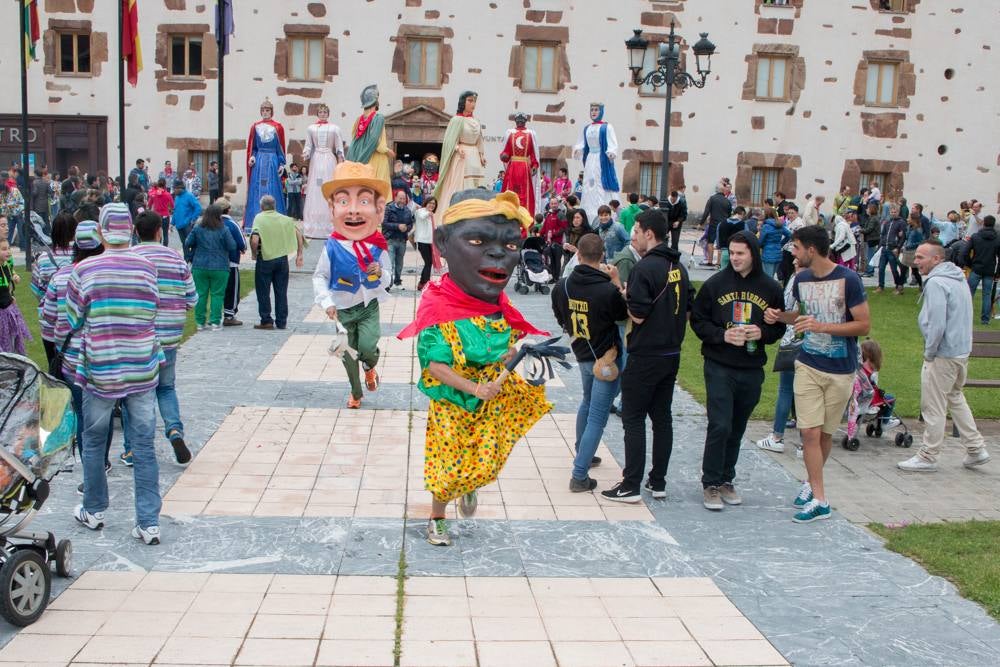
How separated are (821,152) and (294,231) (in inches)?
856

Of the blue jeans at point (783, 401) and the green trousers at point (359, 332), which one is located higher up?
the green trousers at point (359, 332)

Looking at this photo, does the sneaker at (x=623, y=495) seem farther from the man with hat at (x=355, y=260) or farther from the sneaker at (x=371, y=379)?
the sneaker at (x=371, y=379)

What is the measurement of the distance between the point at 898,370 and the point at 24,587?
1066cm

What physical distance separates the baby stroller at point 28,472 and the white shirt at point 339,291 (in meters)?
3.82

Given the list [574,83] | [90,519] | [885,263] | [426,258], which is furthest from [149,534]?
[574,83]

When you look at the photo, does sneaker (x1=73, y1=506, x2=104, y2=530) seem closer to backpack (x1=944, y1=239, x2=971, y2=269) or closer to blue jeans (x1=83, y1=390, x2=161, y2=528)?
blue jeans (x1=83, y1=390, x2=161, y2=528)

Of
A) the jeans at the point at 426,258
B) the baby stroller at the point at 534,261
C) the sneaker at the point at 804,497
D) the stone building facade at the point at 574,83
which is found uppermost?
the stone building facade at the point at 574,83

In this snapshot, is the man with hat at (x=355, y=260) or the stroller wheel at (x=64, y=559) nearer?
the stroller wheel at (x=64, y=559)

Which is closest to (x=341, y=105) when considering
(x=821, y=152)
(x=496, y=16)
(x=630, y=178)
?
(x=496, y=16)

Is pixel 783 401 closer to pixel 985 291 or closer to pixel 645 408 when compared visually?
pixel 645 408

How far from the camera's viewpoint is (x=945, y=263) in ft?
27.3

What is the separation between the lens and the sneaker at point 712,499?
7344 millimetres

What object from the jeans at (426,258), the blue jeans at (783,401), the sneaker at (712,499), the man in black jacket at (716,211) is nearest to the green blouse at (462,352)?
the sneaker at (712,499)

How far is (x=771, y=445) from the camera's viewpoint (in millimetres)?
9008
